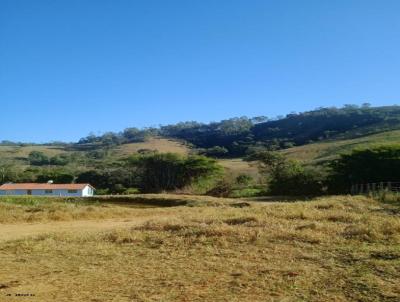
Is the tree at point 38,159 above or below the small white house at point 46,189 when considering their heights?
above

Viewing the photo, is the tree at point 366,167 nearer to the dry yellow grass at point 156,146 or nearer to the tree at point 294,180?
the tree at point 294,180

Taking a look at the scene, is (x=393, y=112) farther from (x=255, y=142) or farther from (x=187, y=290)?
(x=187, y=290)

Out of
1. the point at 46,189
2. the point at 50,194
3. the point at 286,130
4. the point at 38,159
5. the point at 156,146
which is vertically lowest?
the point at 50,194

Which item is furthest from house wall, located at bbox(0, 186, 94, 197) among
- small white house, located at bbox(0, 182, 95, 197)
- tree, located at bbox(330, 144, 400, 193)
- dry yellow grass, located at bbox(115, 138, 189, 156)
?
dry yellow grass, located at bbox(115, 138, 189, 156)

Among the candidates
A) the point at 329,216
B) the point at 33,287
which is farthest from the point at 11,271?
the point at 329,216

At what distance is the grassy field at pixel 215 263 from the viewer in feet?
26.6

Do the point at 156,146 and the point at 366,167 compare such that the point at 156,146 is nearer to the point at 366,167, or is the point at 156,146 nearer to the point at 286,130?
the point at 286,130

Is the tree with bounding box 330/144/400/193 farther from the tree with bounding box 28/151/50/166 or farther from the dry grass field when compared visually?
the tree with bounding box 28/151/50/166

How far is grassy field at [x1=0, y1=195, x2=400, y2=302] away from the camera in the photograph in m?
8.09

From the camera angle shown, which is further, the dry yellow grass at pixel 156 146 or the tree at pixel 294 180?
the dry yellow grass at pixel 156 146

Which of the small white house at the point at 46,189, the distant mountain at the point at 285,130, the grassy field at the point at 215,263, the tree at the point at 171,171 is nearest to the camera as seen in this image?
the grassy field at the point at 215,263

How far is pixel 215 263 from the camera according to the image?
10.2 m

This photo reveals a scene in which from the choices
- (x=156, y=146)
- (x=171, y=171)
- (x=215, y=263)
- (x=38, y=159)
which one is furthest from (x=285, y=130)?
(x=215, y=263)

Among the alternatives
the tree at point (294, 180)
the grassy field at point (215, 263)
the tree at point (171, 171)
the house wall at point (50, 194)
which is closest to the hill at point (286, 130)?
the tree at point (171, 171)
